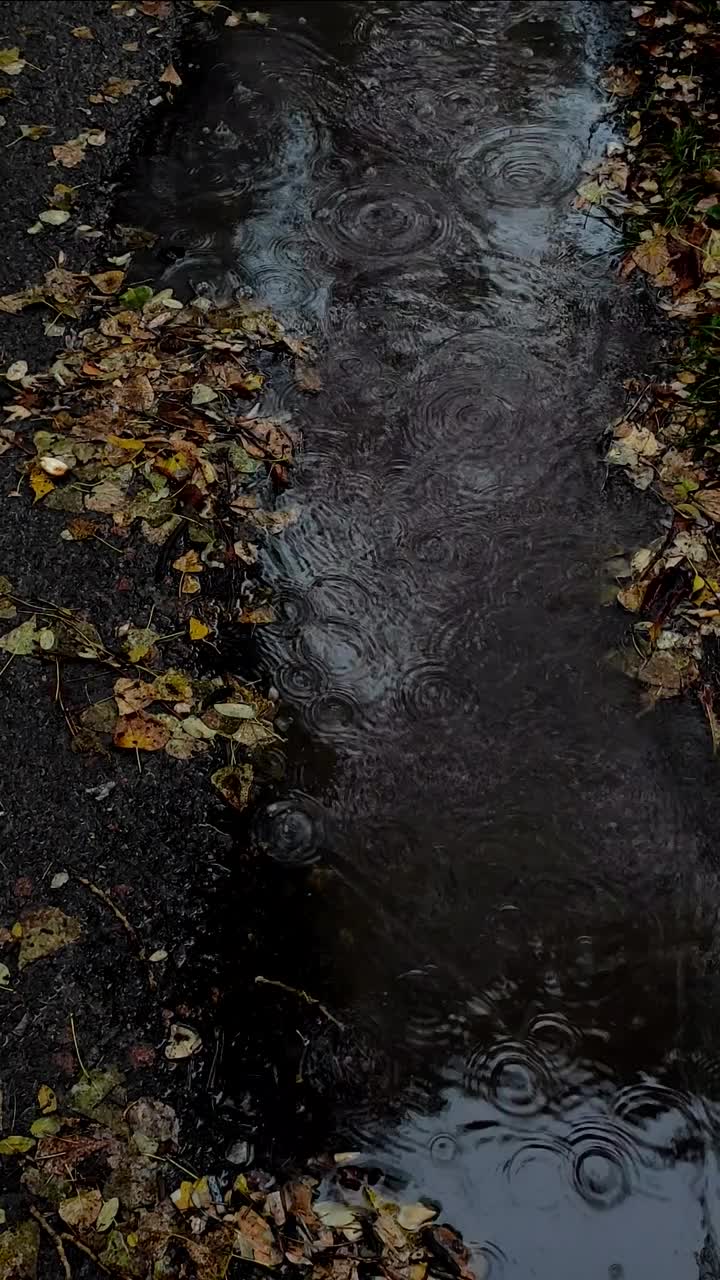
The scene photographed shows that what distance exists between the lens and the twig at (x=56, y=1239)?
1.90 meters

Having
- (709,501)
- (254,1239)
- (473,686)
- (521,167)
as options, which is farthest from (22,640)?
(521,167)

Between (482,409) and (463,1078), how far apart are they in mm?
1944

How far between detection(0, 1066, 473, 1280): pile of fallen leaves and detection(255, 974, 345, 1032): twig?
0.87 ft

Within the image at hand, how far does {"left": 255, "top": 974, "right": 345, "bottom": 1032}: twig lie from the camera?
2.22 meters

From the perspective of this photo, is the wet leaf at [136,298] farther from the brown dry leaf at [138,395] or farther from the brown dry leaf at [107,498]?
the brown dry leaf at [107,498]

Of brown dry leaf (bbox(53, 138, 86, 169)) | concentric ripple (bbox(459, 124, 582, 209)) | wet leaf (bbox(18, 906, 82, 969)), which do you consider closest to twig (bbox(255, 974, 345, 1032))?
wet leaf (bbox(18, 906, 82, 969))

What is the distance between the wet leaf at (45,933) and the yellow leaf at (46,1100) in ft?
0.85

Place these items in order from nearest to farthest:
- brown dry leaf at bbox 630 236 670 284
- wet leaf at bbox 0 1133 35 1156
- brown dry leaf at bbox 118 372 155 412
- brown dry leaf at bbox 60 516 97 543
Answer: wet leaf at bbox 0 1133 35 1156 → brown dry leaf at bbox 60 516 97 543 → brown dry leaf at bbox 118 372 155 412 → brown dry leaf at bbox 630 236 670 284

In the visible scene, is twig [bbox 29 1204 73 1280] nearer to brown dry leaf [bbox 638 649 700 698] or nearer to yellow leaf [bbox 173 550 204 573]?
yellow leaf [bbox 173 550 204 573]

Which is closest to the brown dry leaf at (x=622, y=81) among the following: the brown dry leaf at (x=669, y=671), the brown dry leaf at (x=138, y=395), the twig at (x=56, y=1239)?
the brown dry leaf at (x=138, y=395)

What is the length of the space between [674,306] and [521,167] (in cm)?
91

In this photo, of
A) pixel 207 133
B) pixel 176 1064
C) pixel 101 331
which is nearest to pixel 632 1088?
pixel 176 1064

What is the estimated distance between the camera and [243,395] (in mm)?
3303

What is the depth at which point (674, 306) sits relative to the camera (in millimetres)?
3559
